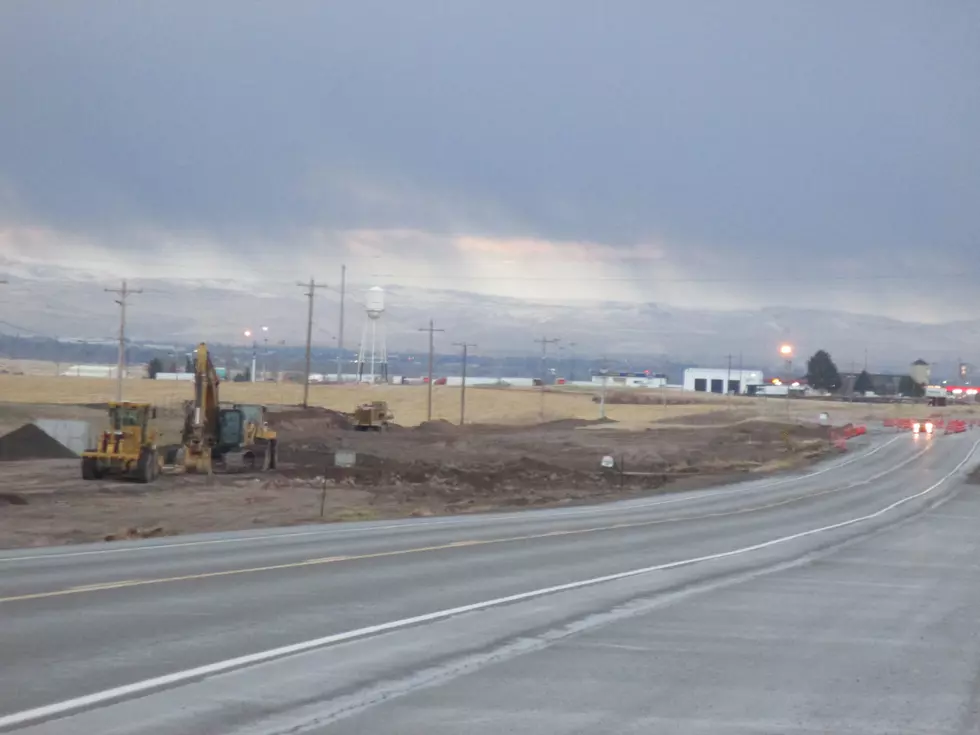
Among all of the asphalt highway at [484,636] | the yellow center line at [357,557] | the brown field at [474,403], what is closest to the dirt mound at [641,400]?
the brown field at [474,403]

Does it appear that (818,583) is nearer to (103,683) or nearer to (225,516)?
(103,683)

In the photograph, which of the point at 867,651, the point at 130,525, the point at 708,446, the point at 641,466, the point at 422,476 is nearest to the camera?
the point at 867,651

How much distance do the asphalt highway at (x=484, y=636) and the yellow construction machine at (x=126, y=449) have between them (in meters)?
19.2

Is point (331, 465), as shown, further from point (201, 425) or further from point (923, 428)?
point (923, 428)

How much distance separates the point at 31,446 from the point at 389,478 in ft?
54.5

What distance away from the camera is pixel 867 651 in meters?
13.1

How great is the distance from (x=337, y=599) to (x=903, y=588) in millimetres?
8352

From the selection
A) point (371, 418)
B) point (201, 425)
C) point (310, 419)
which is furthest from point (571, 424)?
point (201, 425)

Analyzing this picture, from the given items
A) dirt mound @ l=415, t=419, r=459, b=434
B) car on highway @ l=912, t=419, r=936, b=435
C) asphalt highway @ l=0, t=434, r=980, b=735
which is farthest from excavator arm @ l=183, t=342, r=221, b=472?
car on highway @ l=912, t=419, r=936, b=435

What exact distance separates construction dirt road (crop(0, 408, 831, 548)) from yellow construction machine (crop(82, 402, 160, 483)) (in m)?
0.69

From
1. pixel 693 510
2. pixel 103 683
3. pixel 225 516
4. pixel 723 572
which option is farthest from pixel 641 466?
pixel 103 683

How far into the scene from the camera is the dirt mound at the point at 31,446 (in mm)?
55844

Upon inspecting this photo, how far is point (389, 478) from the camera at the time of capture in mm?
50625

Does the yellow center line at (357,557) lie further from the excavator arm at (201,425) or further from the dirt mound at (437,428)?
the dirt mound at (437,428)
